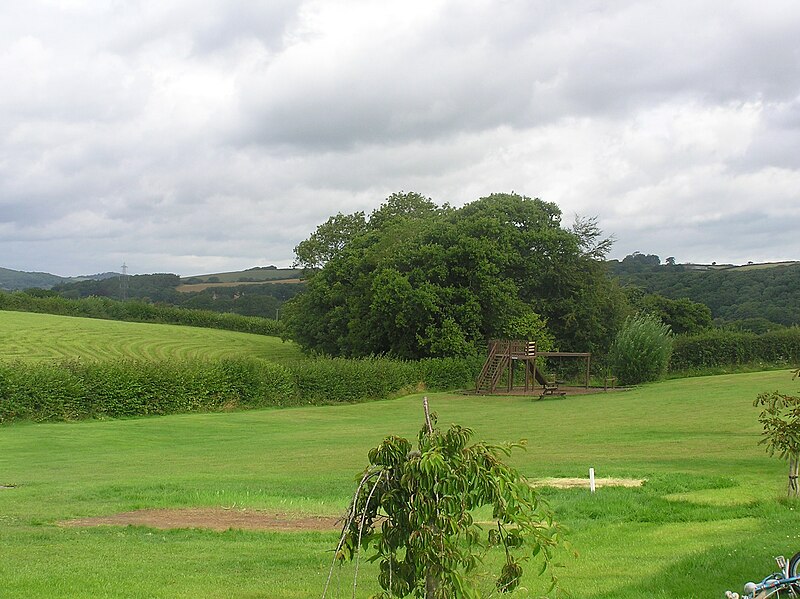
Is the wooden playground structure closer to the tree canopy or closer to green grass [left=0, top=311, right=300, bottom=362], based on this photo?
the tree canopy

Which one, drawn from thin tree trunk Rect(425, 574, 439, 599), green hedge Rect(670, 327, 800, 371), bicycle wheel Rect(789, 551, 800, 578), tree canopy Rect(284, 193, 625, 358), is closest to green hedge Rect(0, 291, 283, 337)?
tree canopy Rect(284, 193, 625, 358)

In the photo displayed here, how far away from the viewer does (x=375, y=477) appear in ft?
15.9

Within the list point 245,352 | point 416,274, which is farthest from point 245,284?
point 416,274

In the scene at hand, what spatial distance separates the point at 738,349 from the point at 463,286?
21.4 m

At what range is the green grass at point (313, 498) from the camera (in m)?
9.03

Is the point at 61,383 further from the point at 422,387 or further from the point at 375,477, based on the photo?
the point at 375,477

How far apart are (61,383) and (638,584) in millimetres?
34310

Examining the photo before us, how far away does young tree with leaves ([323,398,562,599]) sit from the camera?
4.54 m

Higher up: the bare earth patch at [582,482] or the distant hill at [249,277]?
the distant hill at [249,277]

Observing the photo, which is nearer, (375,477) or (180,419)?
(375,477)

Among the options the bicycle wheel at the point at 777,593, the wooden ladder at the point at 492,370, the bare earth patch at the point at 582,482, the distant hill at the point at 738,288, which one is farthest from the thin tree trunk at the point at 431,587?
the distant hill at the point at 738,288

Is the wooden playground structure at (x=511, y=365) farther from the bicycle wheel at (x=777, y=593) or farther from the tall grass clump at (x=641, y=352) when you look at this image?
the bicycle wheel at (x=777, y=593)

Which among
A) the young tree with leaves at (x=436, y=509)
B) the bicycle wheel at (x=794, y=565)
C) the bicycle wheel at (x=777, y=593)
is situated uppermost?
the young tree with leaves at (x=436, y=509)

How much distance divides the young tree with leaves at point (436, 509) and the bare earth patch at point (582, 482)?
37.8 ft
